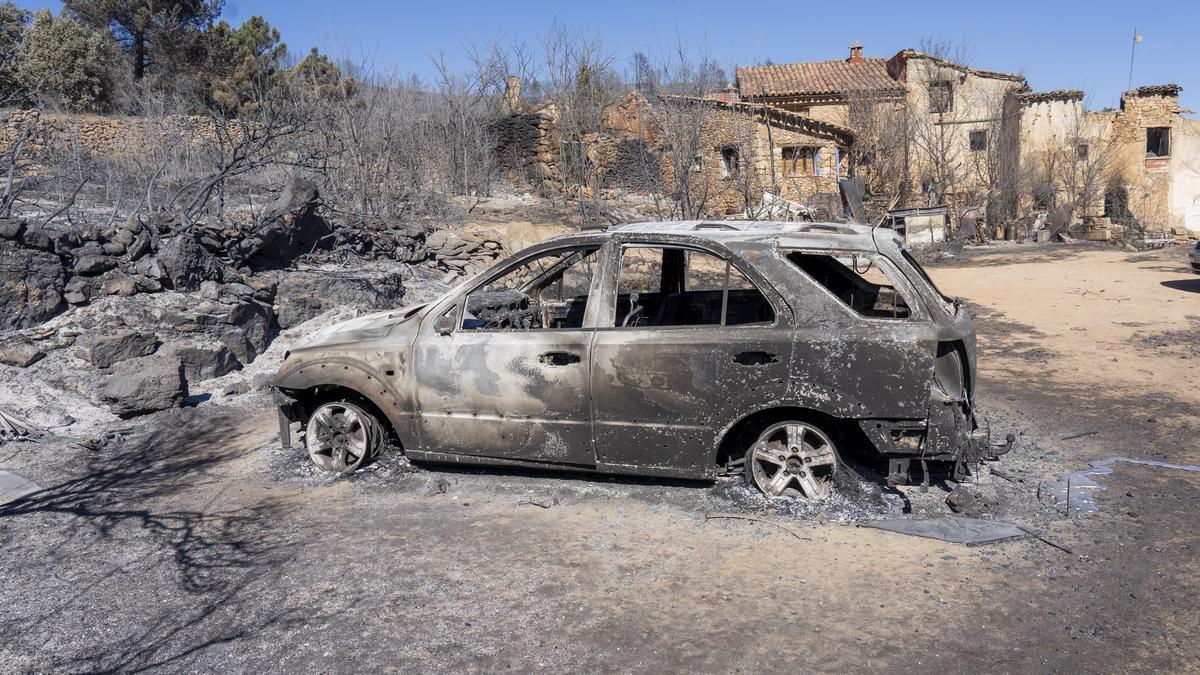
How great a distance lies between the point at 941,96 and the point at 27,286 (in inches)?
1363

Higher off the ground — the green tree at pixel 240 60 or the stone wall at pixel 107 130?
the green tree at pixel 240 60

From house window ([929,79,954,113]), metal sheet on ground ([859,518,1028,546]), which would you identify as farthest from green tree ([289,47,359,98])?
house window ([929,79,954,113])

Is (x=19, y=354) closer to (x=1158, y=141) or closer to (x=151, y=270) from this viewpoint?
(x=151, y=270)

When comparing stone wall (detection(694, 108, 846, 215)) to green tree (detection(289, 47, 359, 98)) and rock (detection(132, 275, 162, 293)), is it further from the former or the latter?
rock (detection(132, 275, 162, 293))

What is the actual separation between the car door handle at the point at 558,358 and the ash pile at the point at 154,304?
4.07 metres

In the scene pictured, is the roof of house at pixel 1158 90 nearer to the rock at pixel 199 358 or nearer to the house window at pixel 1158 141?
the house window at pixel 1158 141

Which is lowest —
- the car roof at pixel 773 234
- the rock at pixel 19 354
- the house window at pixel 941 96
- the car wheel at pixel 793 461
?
the car wheel at pixel 793 461

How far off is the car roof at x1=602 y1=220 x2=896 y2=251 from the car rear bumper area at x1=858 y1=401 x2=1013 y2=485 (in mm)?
1009

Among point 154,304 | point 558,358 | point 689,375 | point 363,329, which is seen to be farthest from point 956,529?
point 154,304

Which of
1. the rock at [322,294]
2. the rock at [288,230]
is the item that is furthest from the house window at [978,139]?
the rock at [322,294]

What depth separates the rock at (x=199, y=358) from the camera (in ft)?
26.8

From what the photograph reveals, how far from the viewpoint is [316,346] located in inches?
226

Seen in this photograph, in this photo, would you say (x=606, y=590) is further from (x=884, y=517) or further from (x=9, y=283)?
(x=9, y=283)

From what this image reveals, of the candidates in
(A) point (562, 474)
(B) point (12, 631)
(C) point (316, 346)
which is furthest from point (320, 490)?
(B) point (12, 631)
